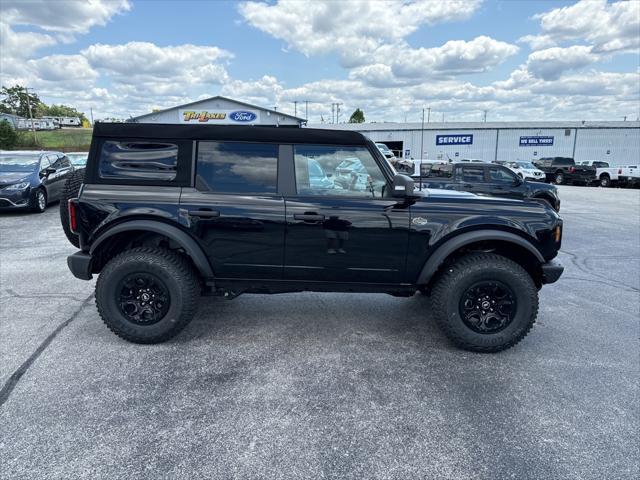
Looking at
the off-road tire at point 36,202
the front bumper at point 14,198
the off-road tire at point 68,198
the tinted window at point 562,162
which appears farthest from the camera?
the tinted window at point 562,162

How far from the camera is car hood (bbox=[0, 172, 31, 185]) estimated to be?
944cm

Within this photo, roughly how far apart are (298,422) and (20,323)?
3.08m

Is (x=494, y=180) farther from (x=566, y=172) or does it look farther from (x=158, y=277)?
(x=566, y=172)

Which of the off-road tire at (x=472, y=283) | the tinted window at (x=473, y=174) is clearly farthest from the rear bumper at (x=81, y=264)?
the tinted window at (x=473, y=174)

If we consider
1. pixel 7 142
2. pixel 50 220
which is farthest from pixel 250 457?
pixel 7 142

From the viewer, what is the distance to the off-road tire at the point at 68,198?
369 centimetres

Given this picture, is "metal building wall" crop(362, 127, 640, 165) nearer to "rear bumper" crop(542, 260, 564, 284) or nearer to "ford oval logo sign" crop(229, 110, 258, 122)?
"ford oval logo sign" crop(229, 110, 258, 122)

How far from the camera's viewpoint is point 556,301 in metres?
4.77

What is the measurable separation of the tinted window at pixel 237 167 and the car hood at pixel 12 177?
28.4ft

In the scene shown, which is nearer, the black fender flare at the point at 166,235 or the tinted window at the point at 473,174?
Answer: the black fender flare at the point at 166,235

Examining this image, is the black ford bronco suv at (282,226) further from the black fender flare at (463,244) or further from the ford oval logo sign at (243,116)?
the ford oval logo sign at (243,116)

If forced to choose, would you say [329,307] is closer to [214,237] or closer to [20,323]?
[214,237]

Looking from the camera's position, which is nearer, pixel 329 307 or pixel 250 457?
pixel 250 457

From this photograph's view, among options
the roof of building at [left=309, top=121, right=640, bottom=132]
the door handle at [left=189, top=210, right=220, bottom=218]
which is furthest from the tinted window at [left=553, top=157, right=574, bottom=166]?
the door handle at [left=189, top=210, right=220, bottom=218]
